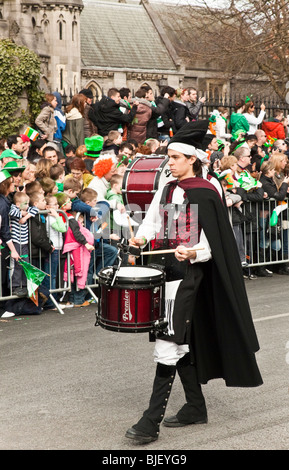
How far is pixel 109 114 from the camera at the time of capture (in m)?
16.4

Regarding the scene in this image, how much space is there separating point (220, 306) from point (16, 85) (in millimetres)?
15546

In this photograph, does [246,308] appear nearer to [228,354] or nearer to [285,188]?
[228,354]

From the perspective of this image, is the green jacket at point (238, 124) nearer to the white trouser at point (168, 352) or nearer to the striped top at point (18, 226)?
the striped top at point (18, 226)

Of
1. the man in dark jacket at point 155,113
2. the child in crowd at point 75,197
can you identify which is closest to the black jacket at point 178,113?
the man in dark jacket at point 155,113

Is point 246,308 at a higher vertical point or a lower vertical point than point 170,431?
higher

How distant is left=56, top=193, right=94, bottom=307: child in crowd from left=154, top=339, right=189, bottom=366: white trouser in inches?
198

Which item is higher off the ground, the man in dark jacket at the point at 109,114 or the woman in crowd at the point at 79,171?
the man in dark jacket at the point at 109,114

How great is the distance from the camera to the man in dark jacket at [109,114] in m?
16.2

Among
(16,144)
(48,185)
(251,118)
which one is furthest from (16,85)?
(48,185)

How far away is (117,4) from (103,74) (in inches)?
505

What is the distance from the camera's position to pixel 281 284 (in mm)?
12688

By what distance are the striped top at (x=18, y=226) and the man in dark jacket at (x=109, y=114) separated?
622 centimetres

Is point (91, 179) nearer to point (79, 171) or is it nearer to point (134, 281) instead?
point (79, 171)
